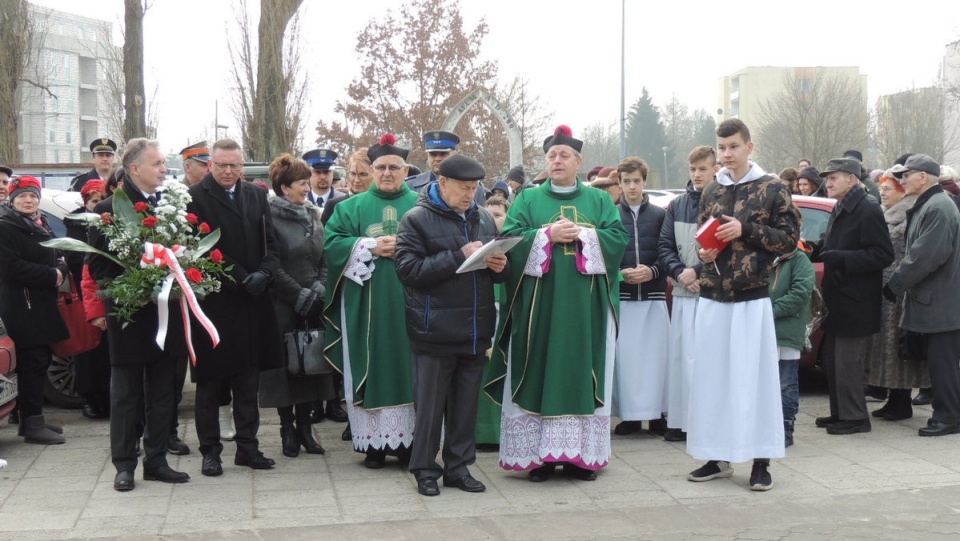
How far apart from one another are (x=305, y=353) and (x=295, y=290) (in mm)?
423

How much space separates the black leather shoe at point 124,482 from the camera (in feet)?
20.7

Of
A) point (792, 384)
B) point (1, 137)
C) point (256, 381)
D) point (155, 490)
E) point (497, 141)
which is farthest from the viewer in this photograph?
point (497, 141)

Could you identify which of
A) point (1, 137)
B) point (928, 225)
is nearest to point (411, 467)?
point (928, 225)

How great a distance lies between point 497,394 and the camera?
22.1 ft

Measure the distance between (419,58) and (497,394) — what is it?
90.8 ft

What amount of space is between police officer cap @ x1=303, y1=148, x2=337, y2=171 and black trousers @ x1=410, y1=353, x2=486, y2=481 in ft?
8.50

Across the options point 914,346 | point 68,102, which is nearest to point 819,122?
point 914,346

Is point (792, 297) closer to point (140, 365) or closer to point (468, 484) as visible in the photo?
point (468, 484)

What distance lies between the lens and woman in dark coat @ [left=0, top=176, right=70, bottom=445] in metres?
7.64

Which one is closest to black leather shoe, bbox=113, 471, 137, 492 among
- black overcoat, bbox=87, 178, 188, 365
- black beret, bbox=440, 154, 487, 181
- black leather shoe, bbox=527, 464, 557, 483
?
black overcoat, bbox=87, 178, 188, 365

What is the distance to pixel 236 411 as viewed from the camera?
6812mm

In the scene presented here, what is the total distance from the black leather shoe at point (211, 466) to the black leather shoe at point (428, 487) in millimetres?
1354

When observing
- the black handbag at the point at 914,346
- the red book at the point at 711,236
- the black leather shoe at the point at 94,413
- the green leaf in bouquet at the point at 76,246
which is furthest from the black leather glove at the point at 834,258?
the black leather shoe at the point at 94,413

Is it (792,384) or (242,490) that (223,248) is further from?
(792,384)
